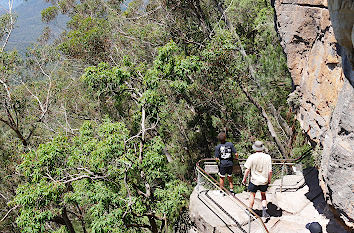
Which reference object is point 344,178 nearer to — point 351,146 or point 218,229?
point 351,146

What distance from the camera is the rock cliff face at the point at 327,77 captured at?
4.45 metres

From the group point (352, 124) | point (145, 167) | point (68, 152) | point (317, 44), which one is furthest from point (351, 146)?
point (68, 152)

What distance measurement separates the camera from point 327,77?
18.5ft

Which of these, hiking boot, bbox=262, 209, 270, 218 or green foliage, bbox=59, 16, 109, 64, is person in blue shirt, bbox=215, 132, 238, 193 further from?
green foliage, bbox=59, 16, 109, 64

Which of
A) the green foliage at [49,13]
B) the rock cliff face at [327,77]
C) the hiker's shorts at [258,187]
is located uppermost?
the green foliage at [49,13]

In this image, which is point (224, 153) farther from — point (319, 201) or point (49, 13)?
point (49, 13)

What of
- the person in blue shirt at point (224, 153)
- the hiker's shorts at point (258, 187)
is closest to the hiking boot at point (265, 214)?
the hiker's shorts at point (258, 187)

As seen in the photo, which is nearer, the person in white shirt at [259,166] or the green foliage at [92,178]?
the person in white shirt at [259,166]

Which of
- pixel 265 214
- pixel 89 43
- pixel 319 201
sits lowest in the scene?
pixel 319 201

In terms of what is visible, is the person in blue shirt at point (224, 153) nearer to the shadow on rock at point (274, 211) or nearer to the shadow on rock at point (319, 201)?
the shadow on rock at point (274, 211)

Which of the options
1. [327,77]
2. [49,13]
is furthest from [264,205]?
[49,13]

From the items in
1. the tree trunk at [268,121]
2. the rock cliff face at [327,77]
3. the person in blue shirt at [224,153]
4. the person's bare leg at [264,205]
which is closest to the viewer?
the rock cliff face at [327,77]

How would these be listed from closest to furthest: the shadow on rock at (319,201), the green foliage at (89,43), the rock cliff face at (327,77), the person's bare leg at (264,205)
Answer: the rock cliff face at (327,77) < the shadow on rock at (319,201) < the person's bare leg at (264,205) < the green foliage at (89,43)

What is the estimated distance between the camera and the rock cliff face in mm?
4453
